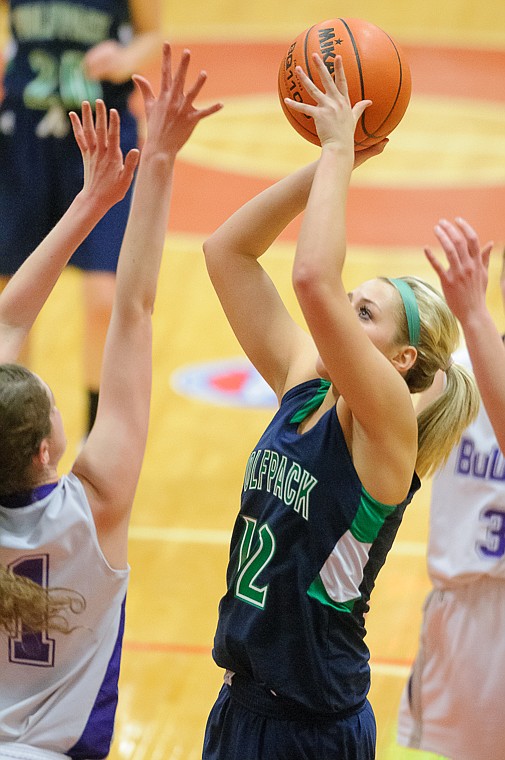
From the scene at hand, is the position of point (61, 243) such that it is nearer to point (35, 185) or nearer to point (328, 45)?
point (328, 45)

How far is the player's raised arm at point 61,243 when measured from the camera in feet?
9.63

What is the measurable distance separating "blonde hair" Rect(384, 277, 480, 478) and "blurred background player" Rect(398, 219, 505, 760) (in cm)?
76

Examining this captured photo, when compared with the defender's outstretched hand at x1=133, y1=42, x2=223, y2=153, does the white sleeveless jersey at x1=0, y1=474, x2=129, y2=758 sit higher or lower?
lower

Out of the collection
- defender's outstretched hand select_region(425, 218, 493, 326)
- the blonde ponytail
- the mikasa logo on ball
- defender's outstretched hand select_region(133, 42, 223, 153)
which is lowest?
the blonde ponytail

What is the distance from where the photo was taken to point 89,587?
2.62 m

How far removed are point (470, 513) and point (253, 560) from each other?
3.93 feet

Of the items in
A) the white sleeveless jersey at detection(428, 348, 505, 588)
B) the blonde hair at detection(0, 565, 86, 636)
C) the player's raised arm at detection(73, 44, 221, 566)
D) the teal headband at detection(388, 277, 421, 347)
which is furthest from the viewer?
the white sleeveless jersey at detection(428, 348, 505, 588)

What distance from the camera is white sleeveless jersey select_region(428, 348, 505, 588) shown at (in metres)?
3.70

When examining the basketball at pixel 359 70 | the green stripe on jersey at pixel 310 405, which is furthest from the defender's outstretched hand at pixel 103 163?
the green stripe on jersey at pixel 310 405

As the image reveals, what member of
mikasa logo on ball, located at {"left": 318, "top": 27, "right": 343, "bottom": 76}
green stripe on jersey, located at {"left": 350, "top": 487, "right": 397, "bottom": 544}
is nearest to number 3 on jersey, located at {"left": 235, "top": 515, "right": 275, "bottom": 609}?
green stripe on jersey, located at {"left": 350, "top": 487, "right": 397, "bottom": 544}

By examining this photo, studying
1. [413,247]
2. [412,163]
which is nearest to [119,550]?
[413,247]

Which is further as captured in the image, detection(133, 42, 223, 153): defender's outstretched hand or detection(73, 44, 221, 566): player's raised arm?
detection(133, 42, 223, 153): defender's outstretched hand

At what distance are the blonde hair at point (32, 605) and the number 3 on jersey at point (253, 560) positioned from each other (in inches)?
15.2

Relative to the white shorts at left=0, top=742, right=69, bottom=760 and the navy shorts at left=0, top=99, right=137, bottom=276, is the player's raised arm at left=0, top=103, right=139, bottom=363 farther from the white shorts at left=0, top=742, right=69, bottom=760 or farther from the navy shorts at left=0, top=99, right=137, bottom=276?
the navy shorts at left=0, top=99, right=137, bottom=276
